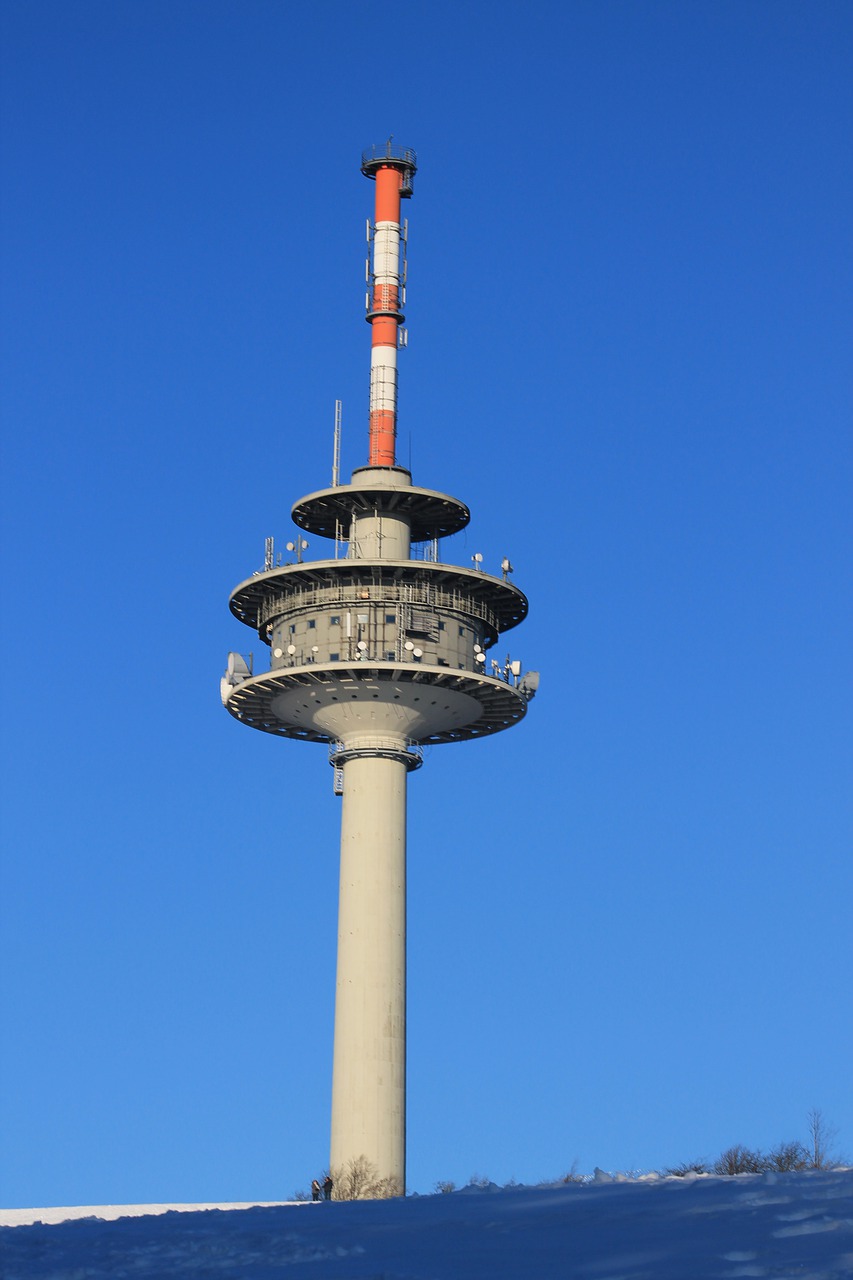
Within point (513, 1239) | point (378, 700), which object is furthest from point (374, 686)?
point (513, 1239)

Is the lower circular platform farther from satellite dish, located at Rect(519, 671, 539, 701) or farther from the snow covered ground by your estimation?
the snow covered ground

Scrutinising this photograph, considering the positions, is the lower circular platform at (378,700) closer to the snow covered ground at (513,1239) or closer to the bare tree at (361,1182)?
the bare tree at (361,1182)

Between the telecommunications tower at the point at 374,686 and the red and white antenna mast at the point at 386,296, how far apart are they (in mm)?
263

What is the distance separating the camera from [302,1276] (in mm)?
20719

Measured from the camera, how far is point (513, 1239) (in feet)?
73.6

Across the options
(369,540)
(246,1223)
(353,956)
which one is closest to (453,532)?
(369,540)

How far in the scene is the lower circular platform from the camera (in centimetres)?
6662

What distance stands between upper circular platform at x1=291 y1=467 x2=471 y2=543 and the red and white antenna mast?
1.07 meters

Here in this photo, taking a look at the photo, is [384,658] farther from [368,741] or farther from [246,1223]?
[246,1223]

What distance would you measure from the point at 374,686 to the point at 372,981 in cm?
1029

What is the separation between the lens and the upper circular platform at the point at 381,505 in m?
70.9

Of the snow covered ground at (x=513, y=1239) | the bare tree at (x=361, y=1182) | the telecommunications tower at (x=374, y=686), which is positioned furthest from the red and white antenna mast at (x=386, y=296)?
the snow covered ground at (x=513, y=1239)

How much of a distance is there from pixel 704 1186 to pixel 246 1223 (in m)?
6.50

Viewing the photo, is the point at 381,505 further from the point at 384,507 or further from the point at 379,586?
the point at 379,586
